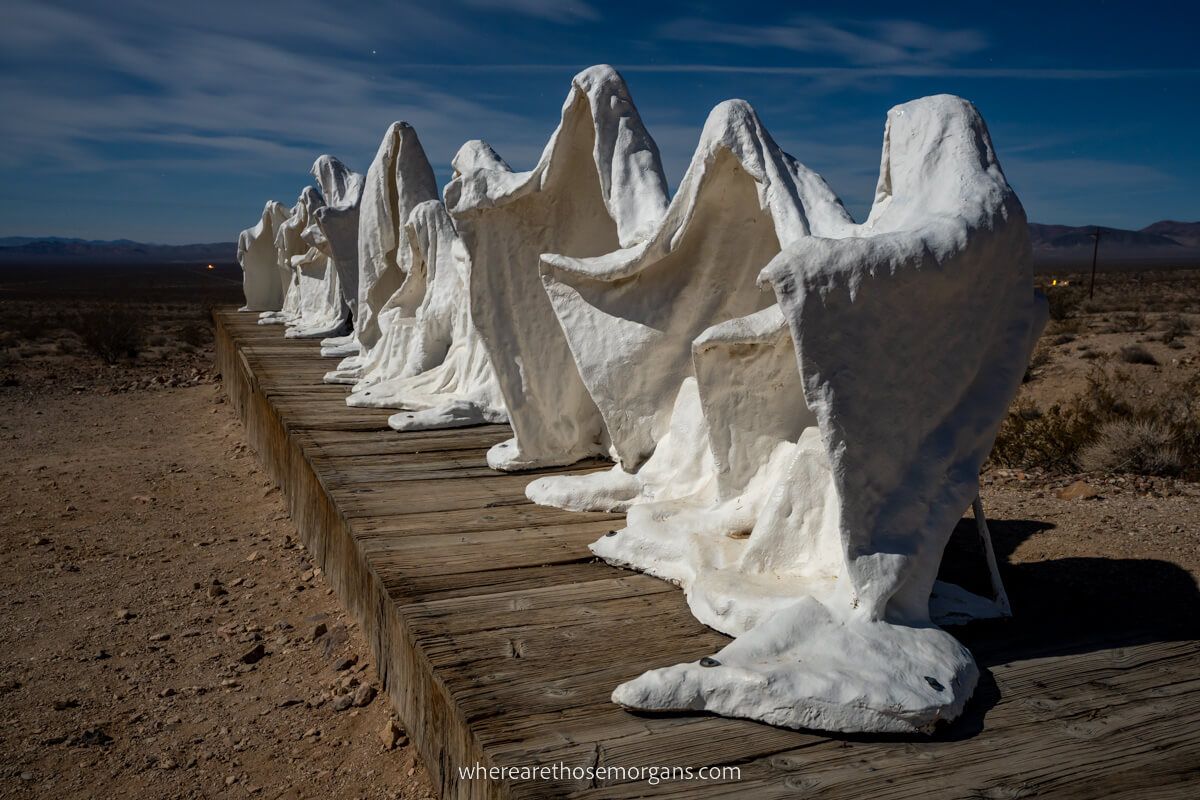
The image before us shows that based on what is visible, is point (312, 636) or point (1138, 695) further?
point (312, 636)

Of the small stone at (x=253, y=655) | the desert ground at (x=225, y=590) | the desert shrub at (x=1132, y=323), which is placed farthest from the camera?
the desert shrub at (x=1132, y=323)

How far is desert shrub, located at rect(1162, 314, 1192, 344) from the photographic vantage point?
52.0 ft

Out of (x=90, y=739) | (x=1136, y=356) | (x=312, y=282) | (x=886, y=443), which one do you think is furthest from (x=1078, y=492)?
(x=1136, y=356)

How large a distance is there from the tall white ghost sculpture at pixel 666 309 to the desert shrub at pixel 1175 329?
14.4 meters

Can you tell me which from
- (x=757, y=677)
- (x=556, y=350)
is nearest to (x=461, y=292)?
(x=556, y=350)

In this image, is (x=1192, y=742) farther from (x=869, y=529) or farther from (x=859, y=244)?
(x=859, y=244)

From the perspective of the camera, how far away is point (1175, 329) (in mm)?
16594

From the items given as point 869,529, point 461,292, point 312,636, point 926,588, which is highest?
point 461,292

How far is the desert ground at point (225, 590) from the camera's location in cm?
307

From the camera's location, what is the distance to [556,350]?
177 inches

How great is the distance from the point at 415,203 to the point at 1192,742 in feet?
21.1

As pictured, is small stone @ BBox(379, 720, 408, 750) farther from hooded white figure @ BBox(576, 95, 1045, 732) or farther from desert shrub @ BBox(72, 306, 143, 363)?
desert shrub @ BBox(72, 306, 143, 363)

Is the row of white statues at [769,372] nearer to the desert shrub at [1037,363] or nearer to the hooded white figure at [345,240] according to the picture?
the hooded white figure at [345,240]

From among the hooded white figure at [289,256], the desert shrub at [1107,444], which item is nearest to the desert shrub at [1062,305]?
the desert shrub at [1107,444]
